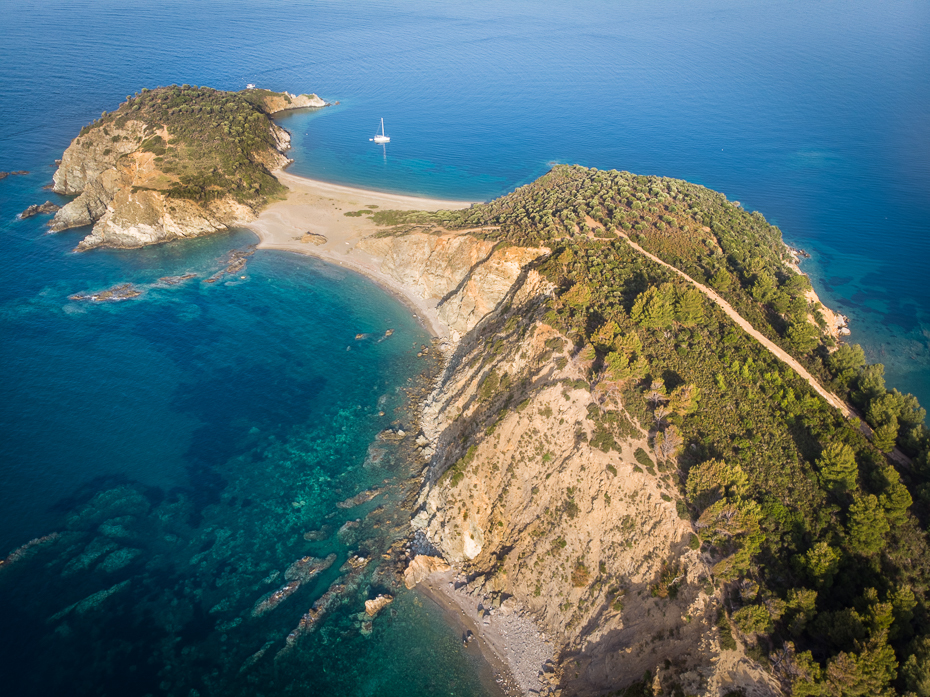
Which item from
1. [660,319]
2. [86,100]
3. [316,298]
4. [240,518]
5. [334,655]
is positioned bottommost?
[334,655]

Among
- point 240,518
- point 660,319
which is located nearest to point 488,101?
point 660,319

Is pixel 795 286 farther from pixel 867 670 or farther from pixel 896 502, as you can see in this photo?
pixel 867 670

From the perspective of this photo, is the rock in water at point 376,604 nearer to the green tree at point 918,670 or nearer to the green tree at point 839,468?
the green tree at point 918,670

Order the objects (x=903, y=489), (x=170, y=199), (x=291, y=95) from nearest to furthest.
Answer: (x=903, y=489), (x=170, y=199), (x=291, y=95)

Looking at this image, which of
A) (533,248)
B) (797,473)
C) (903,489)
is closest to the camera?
(903,489)

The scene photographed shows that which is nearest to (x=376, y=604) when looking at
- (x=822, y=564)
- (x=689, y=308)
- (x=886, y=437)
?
(x=822, y=564)

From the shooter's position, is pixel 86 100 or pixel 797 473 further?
pixel 86 100

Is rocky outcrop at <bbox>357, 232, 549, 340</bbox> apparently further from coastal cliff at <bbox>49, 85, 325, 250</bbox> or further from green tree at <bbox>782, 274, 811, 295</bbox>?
coastal cliff at <bbox>49, 85, 325, 250</bbox>

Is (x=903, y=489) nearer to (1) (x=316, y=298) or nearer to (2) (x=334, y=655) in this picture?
(2) (x=334, y=655)
